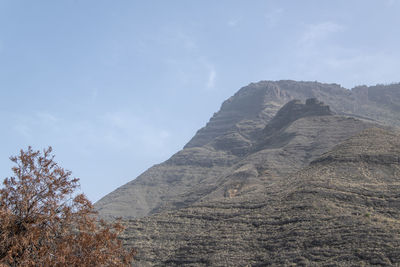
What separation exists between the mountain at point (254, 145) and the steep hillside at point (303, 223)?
10.7m

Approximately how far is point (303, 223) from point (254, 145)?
6950 cm

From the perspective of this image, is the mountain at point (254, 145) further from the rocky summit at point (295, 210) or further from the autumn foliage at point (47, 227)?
the autumn foliage at point (47, 227)

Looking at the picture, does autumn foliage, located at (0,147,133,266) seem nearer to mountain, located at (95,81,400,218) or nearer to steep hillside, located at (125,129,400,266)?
steep hillside, located at (125,129,400,266)

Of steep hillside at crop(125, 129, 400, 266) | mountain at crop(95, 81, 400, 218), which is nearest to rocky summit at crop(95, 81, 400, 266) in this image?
steep hillside at crop(125, 129, 400, 266)

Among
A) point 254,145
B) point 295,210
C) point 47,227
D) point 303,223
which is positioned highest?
point 254,145

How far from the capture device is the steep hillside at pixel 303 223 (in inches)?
1378

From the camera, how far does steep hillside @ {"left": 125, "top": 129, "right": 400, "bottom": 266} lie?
35000 millimetres

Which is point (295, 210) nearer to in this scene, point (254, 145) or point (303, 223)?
point (303, 223)

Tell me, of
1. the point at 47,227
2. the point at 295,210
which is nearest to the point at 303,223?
the point at 295,210

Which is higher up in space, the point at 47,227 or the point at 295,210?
the point at 47,227

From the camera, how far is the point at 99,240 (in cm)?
1226

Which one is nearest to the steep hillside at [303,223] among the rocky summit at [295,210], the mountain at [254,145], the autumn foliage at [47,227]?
the rocky summit at [295,210]

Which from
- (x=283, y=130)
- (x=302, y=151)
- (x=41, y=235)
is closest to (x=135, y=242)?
(x=41, y=235)

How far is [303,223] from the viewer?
40.7m
